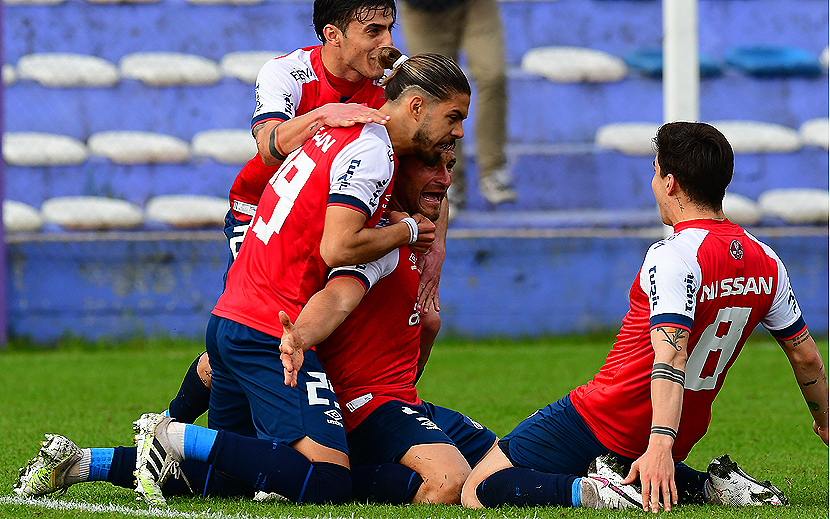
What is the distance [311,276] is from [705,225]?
1120 mm

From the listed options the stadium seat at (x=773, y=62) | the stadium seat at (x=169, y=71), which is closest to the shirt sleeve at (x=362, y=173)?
the stadium seat at (x=169, y=71)

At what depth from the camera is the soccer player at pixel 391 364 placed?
9.89 feet

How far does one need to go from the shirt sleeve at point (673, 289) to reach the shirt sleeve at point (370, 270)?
2.74ft

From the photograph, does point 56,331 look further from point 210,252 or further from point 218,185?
point 218,185

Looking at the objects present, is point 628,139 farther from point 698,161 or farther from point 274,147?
point 698,161

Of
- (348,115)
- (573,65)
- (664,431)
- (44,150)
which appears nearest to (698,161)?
(664,431)

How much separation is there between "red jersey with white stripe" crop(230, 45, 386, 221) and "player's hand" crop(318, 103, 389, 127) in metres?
0.42

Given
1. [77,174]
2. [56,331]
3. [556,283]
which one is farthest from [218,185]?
[556,283]

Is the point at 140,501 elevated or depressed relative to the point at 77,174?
depressed

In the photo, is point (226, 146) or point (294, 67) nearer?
point (294, 67)

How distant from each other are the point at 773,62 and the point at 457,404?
235 inches

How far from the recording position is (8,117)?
369 inches

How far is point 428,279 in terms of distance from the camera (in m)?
3.43

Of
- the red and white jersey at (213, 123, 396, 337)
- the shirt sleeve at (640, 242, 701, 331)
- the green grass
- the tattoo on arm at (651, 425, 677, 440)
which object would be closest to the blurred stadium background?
the green grass
